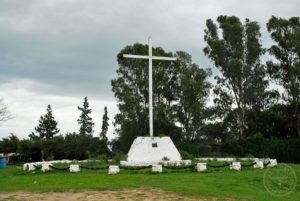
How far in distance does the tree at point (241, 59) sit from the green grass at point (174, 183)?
57.7 ft

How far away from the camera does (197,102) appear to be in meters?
38.2

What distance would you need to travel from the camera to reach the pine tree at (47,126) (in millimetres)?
63375

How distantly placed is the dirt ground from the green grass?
2.21 ft

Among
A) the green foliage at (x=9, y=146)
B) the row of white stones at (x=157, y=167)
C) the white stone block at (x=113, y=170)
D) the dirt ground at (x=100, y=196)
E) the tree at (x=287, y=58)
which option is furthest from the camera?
the green foliage at (x=9, y=146)

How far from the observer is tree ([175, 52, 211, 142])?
37812mm

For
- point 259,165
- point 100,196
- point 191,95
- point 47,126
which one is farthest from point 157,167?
point 47,126

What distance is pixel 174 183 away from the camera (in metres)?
15.7

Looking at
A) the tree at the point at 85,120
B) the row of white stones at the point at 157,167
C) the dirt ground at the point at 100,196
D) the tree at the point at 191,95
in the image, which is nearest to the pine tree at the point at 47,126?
the tree at the point at 85,120

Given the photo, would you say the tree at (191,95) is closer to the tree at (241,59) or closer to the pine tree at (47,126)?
the tree at (241,59)

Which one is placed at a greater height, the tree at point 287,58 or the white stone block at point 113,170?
the tree at point 287,58

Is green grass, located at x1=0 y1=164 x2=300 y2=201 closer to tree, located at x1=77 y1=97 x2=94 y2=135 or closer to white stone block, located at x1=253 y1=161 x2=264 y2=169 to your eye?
white stone block, located at x1=253 y1=161 x2=264 y2=169

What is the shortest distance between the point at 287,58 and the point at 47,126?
37.8m

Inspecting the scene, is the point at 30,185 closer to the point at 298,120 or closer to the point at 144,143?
the point at 144,143

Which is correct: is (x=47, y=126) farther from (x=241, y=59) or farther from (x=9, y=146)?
(x=241, y=59)
